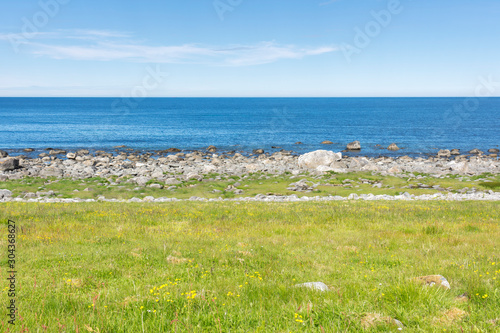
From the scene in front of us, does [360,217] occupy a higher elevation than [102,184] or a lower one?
higher

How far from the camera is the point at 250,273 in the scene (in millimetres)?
7992

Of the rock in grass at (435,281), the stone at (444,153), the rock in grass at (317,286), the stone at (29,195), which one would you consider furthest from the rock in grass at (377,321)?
the stone at (444,153)

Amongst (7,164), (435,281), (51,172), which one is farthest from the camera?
(7,164)

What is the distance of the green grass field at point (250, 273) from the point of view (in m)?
5.33

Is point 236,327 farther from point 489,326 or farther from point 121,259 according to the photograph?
point 121,259

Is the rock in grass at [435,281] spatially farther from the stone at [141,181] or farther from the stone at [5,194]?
the stone at [5,194]

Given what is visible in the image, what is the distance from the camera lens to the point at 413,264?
8.59 meters

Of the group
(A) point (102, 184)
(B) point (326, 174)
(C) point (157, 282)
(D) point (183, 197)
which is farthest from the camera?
(B) point (326, 174)

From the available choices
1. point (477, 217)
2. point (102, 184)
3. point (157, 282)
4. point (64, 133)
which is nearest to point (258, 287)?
point (157, 282)

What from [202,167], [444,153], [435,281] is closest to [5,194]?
[202,167]

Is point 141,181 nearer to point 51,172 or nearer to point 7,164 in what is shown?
point 51,172

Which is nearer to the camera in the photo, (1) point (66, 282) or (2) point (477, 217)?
(1) point (66, 282)

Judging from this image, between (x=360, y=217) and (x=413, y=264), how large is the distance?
7222 mm

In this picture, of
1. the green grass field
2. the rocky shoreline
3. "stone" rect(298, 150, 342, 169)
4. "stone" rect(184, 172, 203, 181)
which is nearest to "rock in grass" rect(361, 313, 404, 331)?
the green grass field
